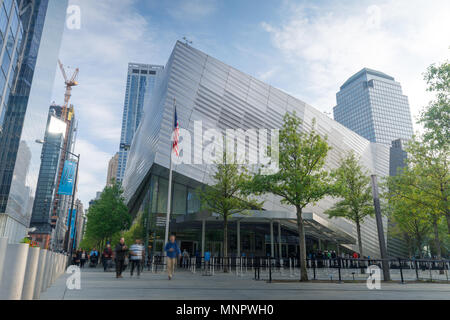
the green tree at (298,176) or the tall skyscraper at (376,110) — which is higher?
the tall skyscraper at (376,110)

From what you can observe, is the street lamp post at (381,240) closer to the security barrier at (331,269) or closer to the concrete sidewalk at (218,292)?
the security barrier at (331,269)

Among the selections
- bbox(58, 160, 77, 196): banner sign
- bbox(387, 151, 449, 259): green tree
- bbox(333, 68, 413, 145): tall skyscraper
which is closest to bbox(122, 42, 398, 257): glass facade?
bbox(58, 160, 77, 196): banner sign

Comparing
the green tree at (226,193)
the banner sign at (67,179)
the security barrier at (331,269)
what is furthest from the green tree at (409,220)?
the banner sign at (67,179)

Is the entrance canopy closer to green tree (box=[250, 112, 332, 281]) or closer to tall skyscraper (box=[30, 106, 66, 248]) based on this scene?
green tree (box=[250, 112, 332, 281])

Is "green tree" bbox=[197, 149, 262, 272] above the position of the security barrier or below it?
above

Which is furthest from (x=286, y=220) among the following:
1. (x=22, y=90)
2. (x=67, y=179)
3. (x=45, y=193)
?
(x=45, y=193)

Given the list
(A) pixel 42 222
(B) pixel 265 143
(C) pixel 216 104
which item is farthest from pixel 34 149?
(A) pixel 42 222

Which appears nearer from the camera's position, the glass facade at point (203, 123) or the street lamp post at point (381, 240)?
the street lamp post at point (381, 240)

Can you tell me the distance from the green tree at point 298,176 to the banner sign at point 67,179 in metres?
16.2

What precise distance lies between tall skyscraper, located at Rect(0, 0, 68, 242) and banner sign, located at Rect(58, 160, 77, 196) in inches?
434

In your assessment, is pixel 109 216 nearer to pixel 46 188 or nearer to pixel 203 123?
pixel 203 123

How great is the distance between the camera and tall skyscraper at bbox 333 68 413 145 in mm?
158250

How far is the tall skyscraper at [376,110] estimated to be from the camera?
519 ft

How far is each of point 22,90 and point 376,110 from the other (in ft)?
536
